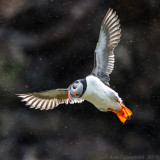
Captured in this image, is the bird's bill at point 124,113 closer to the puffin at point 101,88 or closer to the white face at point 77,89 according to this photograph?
the puffin at point 101,88

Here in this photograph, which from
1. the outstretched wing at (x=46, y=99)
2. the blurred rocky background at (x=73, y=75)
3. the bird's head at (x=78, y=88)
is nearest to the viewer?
the bird's head at (x=78, y=88)

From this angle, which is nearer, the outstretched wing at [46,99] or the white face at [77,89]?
the white face at [77,89]

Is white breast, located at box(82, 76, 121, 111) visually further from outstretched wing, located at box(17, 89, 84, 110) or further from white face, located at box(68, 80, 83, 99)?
outstretched wing, located at box(17, 89, 84, 110)

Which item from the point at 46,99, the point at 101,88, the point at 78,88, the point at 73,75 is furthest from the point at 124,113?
the point at 73,75

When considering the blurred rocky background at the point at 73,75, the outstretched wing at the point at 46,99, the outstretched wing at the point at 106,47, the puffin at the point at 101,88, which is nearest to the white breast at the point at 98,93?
the puffin at the point at 101,88

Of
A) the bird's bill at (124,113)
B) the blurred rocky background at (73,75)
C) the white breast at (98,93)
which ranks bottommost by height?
the blurred rocky background at (73,75)

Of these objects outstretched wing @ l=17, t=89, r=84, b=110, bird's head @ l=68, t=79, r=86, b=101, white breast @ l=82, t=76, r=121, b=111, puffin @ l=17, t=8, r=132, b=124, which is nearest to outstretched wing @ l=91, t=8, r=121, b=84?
puffin @ l=17, t=8, r=132, b=124

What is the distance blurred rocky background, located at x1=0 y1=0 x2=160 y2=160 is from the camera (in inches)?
279

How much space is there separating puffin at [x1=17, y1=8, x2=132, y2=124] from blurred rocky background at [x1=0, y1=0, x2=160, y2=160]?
199 cm

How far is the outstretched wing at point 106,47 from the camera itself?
189 inches

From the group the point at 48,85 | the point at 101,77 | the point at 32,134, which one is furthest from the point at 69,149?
the point at 101,77

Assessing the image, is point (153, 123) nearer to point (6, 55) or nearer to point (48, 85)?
point (48, 85)

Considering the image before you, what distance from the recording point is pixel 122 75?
719cm

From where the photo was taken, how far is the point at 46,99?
202 inches
